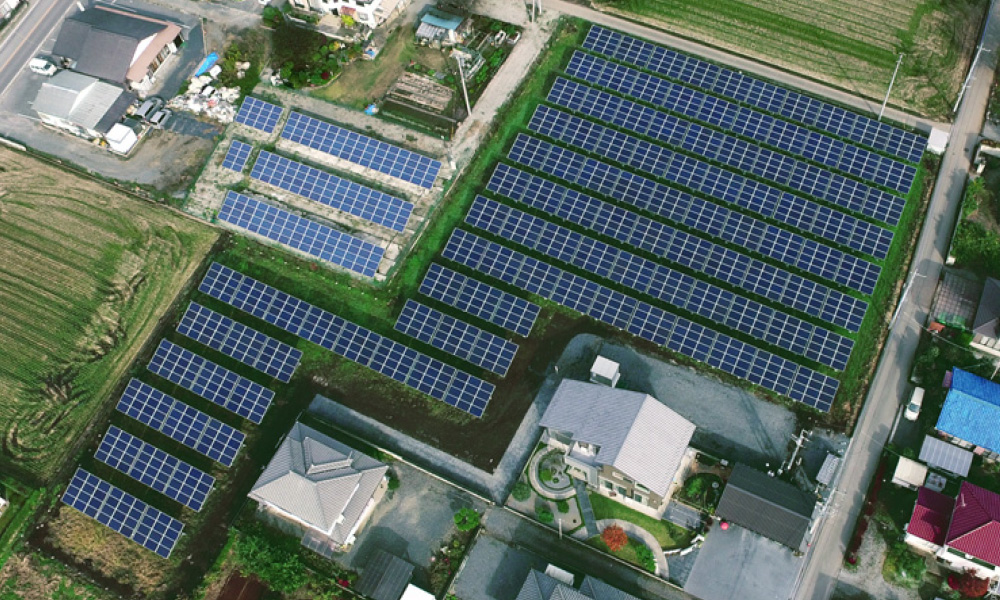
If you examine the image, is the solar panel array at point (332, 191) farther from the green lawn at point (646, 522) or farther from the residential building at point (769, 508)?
the residential building at point (769, 508)

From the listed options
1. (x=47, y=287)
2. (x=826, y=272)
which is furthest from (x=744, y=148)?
(x=47, y=287)

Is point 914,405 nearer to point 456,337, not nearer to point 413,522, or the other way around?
point 456,337

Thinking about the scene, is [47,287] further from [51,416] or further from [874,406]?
[874,406]

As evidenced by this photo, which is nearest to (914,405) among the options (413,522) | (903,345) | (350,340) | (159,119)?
(903,345)

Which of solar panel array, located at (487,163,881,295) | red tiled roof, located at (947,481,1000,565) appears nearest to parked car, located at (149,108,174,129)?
solar panel array, located at (487,163,881,295)

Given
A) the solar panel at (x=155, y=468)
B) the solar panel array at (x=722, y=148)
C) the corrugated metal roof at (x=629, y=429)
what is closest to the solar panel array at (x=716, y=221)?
the solar panel array at (x=722, y=148)
